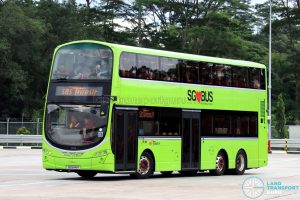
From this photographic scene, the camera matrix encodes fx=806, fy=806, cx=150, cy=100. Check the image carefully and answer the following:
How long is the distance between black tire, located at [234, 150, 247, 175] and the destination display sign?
25.8ft

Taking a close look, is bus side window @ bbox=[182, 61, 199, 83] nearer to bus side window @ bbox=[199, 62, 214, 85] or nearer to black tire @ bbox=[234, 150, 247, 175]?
Result: bus side window @ bbox=[199, 62, 214, 85]

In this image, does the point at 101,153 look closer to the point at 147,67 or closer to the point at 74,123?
the point at 74,123

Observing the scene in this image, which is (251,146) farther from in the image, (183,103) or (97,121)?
(97,121)

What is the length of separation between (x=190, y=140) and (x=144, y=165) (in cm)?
270

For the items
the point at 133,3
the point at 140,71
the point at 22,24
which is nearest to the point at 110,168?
the point at 140,71

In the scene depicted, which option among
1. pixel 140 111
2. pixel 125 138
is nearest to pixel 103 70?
pixel 140 111

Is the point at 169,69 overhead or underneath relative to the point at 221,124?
overhead

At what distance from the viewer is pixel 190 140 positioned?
89.3ft

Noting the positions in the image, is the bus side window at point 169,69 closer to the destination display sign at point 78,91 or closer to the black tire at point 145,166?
the black tire at point 145,166

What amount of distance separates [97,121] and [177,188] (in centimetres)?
412

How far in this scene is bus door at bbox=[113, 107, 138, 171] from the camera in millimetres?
23938

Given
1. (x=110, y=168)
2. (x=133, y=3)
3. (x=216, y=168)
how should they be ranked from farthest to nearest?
(x=133, y=3), (x=216, y=168), (x=110, y=168)

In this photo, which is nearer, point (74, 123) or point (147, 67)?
point (74, 123)

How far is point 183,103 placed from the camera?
26.8m
